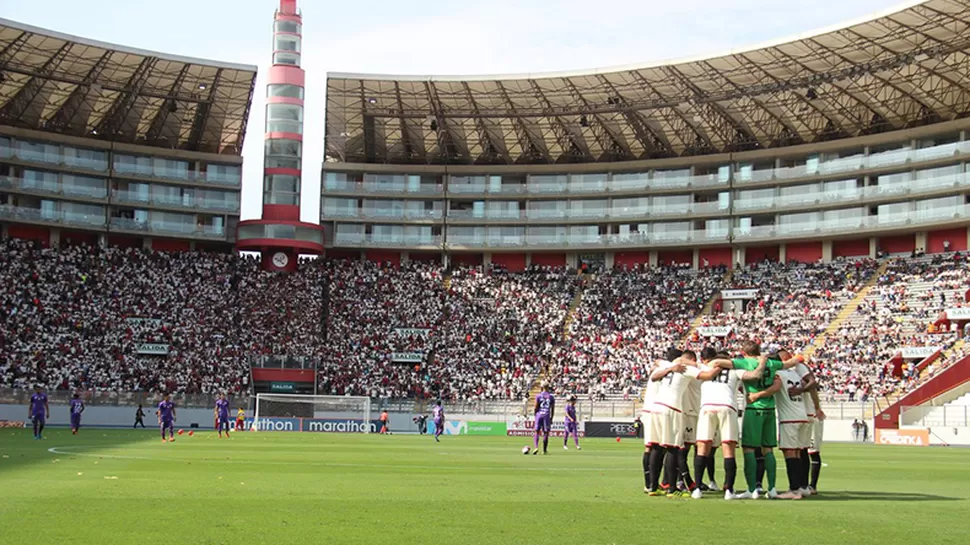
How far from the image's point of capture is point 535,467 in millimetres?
27250

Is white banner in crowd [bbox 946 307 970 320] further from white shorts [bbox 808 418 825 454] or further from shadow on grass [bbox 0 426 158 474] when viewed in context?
white shorts [bbox 808 418 825 454]

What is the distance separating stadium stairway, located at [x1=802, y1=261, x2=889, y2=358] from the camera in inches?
2734

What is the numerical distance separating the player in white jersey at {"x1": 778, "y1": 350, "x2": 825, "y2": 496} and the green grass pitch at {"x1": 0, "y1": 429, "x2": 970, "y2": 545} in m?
0.47

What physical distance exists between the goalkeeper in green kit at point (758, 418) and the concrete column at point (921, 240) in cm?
6800

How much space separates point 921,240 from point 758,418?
225 ft

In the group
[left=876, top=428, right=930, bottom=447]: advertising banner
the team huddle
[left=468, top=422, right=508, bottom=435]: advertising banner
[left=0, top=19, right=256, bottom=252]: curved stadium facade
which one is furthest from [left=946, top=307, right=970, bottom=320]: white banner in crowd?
the team huddle

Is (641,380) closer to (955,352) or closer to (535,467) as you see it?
(955,352)

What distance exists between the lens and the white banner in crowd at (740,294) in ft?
262

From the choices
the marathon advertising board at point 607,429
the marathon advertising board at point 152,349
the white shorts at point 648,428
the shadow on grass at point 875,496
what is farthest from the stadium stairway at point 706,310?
the white shorts at point 648,428

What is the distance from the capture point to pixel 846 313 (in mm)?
72375

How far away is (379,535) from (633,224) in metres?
80.9

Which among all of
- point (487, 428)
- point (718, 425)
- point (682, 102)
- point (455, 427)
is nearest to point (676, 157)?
point (682, 102)

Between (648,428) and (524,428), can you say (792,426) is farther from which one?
(524,428)

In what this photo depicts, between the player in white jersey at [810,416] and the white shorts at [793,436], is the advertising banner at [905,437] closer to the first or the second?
the player in white jersey at [810,416]
